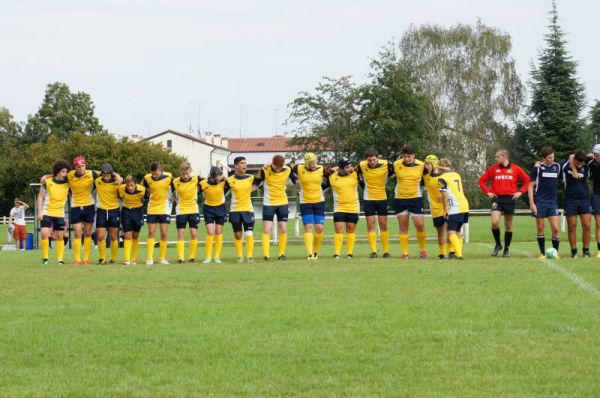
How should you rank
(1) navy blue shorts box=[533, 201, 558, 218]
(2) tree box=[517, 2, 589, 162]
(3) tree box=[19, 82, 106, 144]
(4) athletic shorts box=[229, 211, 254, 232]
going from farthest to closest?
(3) tree box=[19, 82, 106, 144], (2) tree box=[517, 2, 589, 162], (4) athletic shorts box=[229, 211, 254, 232], (1) navy blue shorts box=[533, 201, 558, 218]

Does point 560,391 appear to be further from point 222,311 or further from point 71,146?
point 71,146

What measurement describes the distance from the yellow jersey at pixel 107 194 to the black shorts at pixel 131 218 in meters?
0.29

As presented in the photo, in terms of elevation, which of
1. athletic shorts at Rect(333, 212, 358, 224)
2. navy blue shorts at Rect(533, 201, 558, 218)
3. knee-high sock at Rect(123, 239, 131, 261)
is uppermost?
navy blue shorts at Rect(533, 201, 558, 218)

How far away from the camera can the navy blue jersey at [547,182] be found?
1912 centimetres

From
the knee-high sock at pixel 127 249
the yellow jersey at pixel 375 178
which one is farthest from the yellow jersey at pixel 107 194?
the yellow jersey at pixel 375 178

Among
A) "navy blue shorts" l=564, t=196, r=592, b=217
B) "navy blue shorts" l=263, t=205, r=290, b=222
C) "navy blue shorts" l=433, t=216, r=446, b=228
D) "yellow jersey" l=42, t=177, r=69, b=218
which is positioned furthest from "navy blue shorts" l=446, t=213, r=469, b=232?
"yellow jersey" l=42, t=177, r=69, b=218

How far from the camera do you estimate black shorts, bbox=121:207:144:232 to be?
2017 centimetres

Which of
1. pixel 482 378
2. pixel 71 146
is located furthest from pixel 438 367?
pixel 71 146

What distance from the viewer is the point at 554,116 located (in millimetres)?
66375

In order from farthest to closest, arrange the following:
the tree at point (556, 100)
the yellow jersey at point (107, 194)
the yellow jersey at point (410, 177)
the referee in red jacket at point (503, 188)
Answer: the tree at point (556, 100) < the yellow jersey at point (107, 194) < the yellow jersey at point (410, 177) < the referee in red jacket at point (503, 188)

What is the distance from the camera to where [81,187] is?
65.5 feet

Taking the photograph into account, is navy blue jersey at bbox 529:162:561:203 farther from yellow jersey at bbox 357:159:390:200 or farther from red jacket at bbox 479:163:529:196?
yellow jersey at bbox 357:159:390:200

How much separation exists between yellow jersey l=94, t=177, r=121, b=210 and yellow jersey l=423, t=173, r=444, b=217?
260 inches

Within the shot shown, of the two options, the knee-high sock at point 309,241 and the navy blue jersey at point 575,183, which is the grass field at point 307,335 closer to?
the navy blue jersey at point 575,183
